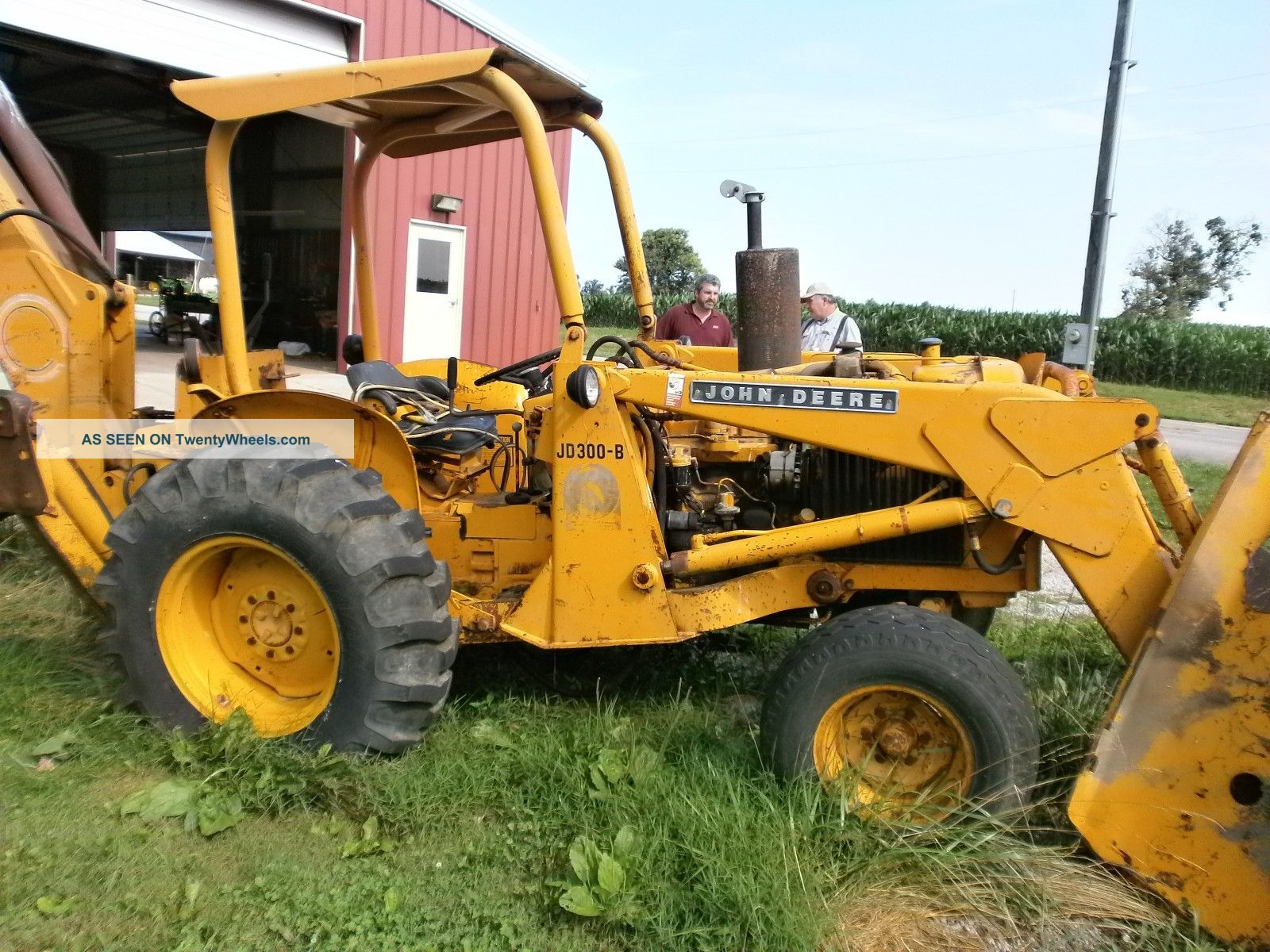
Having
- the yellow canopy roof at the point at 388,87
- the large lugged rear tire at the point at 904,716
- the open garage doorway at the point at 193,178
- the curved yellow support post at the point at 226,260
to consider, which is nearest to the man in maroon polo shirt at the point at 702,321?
the yellow canopy roof at the point at 388,87

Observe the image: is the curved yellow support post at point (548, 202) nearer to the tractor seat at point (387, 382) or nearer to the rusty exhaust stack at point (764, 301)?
the rusty exhaust stack at point (764, 301)

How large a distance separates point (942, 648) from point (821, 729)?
1.44 ft

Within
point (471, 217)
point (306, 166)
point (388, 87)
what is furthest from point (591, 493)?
point (306, 166)

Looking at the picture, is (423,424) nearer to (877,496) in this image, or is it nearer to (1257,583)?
(877,496)

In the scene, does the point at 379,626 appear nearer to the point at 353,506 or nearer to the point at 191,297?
the point at 353,506

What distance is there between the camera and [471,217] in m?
12.5

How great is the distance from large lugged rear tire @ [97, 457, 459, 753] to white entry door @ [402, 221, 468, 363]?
8.77 m

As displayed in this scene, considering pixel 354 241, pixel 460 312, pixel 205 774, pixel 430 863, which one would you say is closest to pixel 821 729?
pixel 430 863

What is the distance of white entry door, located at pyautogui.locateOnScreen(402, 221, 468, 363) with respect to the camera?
11.9m

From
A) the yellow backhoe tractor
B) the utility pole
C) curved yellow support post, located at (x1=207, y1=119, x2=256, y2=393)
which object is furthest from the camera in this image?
the utility pole

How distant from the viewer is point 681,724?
11.6 feet

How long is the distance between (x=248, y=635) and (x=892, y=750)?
224cm

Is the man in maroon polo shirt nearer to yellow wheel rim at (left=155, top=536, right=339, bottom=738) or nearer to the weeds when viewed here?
the weeds

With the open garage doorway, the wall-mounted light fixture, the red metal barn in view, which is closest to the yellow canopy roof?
the red metal barn
